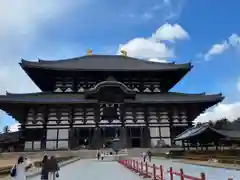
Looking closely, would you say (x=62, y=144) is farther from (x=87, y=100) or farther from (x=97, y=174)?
(x=97, y=174)

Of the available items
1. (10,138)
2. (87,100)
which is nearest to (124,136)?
(87,100)

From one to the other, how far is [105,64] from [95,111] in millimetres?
11357

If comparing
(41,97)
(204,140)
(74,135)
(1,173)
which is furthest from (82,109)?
(1,173)

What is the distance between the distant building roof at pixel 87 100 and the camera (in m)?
39.9

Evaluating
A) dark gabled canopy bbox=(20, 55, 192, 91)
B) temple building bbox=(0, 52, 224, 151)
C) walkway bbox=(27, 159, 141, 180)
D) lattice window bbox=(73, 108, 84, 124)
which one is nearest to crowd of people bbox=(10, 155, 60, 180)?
walkway bbox=(27, 159, 141, 180)

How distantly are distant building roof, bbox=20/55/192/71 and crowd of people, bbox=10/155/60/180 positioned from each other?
31.6 metres

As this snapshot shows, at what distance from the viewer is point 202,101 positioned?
41.8 metres

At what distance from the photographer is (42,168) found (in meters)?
13.2

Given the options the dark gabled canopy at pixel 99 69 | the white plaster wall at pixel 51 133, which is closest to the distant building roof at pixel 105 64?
the dark gabled canopy at pixel 99 69

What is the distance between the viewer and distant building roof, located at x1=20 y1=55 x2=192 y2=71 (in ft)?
147

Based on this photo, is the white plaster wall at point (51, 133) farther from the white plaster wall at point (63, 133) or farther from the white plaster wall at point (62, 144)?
the white plaster wall at point (62, 144)

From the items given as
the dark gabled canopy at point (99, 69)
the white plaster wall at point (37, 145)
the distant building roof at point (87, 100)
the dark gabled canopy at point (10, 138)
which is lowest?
the white plaster wall at point (37, 145)

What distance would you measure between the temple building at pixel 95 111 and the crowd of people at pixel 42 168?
2591 cm

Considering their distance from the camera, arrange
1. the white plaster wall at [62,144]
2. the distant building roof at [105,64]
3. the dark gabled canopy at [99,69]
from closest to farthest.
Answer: the white plaster wall at [62,144] → the dark gabled canopy at [99,69] → the distant building roof at [105,64]
